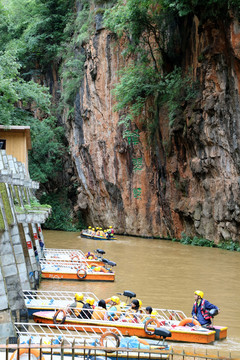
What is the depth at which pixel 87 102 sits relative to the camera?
136ft

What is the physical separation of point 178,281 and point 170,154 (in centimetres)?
1645

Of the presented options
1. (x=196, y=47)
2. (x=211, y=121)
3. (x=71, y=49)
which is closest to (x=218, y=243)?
(x=211, y=121)

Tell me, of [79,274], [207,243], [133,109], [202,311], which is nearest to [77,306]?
[202,311]

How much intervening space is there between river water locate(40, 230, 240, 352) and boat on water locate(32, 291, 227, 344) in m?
0.27

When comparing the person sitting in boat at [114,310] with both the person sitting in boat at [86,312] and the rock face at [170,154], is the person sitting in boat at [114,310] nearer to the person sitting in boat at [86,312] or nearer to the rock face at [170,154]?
the person sitting in boat at [86,312]

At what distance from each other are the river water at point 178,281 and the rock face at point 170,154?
406cm

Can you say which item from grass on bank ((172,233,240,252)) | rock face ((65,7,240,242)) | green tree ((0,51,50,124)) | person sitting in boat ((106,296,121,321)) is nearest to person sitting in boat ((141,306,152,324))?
person sitting in boat ((106,296,121,321))

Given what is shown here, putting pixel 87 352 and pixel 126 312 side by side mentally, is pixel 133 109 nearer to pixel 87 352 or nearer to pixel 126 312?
pixel 126 312

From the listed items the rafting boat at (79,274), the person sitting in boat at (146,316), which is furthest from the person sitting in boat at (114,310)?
the rafting boat at (79,274)

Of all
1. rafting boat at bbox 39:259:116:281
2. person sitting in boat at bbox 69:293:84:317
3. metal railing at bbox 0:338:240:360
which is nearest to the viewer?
metal railing at bbox 0:338:240:360

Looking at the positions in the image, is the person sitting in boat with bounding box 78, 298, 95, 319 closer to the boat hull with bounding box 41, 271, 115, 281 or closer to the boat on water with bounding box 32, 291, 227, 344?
the boat on water with bounding box 32, 291, 227, 344

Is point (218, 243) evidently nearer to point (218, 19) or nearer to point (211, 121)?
point (211, 121)

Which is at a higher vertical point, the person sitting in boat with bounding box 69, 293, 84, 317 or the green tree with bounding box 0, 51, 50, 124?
the green tree with bounding box 0, 51, 50, 124

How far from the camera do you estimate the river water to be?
13.5 metres
